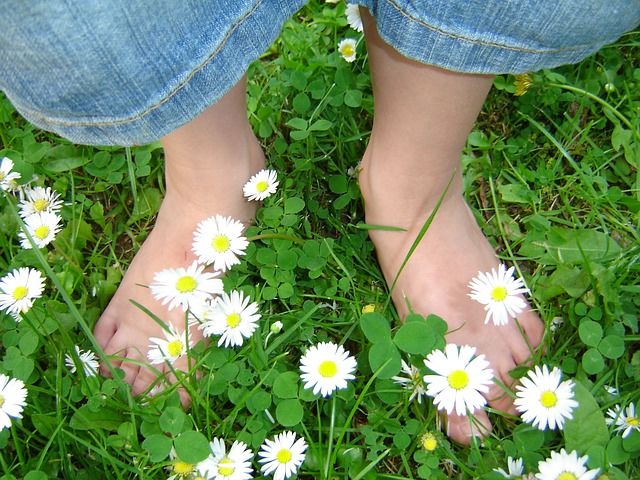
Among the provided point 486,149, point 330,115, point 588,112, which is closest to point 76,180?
point 330,115

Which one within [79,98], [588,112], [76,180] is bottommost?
[79,98]

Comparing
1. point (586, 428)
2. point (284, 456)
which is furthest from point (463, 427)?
point (284, 456)

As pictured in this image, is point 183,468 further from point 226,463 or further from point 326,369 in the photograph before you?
point 326,369

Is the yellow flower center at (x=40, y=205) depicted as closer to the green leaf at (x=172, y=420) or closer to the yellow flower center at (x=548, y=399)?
the green leaf at (x=172, y=420)

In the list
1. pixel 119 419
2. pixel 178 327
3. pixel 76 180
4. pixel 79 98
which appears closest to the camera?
pixel 79 98

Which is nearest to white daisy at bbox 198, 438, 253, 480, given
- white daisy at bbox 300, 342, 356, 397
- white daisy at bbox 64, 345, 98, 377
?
white daisy at bbox 300, 342, 356, 397

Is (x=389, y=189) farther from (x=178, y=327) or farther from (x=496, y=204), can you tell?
(x=178, y=327)

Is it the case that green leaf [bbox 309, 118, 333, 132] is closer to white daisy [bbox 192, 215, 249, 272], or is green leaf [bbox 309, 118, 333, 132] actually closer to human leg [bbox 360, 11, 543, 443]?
human leg [bbox 360, 11, 543, 443]
